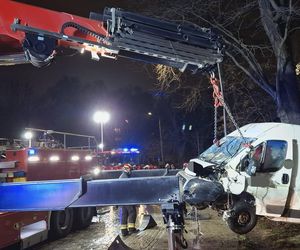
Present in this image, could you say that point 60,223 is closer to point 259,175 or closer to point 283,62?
point 259,175

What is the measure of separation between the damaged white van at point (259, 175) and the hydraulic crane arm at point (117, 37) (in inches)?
166

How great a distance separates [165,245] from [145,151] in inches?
1895

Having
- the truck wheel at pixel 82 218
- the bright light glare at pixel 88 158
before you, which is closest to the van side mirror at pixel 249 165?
the truck wheel at pixel 82 218

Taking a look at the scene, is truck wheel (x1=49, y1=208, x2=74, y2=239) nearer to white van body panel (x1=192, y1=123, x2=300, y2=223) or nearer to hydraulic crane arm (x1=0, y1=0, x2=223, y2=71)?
white van body panel (x1=192, y1=123, x2=300, y2=223)

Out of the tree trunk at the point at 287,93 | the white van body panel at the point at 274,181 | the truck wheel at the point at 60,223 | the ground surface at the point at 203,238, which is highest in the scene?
the tree trunk at the point at 287,93

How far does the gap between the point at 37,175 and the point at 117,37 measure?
6.87 m

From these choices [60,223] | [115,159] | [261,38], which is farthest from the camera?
[115,159]

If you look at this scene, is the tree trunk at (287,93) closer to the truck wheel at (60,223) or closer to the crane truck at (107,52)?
the truck wheel at (60,223)

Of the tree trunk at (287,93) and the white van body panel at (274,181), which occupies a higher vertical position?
the tree trunk at (287,93)

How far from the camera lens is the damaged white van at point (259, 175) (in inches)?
348

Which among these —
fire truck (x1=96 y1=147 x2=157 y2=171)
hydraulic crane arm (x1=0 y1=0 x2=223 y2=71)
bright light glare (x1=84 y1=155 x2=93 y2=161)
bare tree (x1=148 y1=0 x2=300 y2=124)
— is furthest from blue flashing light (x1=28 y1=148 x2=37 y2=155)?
bare tree (x1=148 y1=0 x2=300 y2=124)

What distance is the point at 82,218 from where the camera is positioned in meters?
12.9

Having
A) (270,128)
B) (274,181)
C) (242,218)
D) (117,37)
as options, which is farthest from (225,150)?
(117,37)

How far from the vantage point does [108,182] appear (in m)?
4.61
